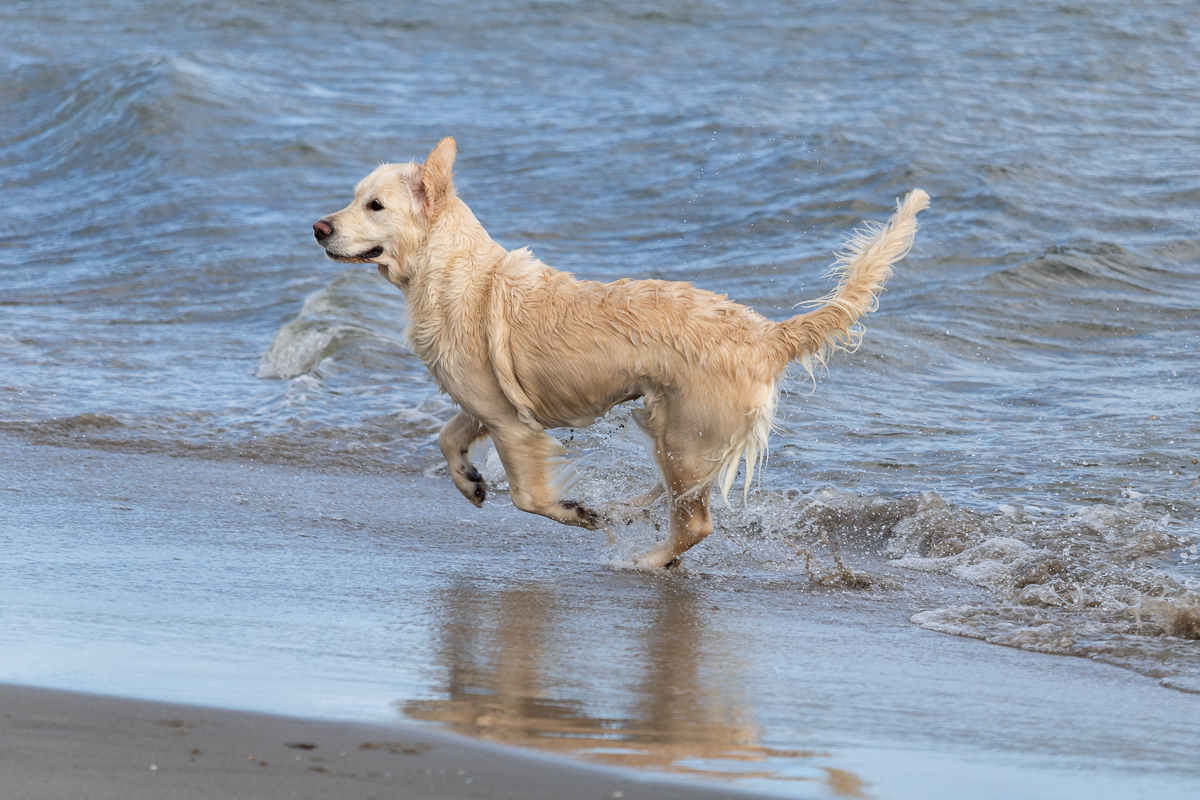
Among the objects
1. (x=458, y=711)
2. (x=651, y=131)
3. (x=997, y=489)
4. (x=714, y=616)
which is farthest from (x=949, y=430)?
(x=651, y=131)

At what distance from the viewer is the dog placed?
504cm

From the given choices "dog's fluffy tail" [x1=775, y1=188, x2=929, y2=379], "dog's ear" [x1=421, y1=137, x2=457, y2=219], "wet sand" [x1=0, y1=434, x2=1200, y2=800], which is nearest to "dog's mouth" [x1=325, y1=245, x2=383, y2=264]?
"dog's ear" [x1=421, y1=137, x2=457, y2=219]

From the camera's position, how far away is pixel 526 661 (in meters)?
3.91

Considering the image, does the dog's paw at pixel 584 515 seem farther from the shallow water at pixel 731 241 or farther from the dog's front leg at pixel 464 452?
the dog's front leg at pixel 464 452

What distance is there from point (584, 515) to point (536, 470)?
300mm

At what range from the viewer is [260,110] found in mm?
19453

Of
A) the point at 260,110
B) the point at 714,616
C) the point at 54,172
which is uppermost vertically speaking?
the point at 260,110

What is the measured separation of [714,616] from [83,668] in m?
2.28

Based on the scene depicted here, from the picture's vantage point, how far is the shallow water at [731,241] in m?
6.03

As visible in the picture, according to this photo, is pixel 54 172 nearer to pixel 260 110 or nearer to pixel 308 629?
pixel 260 110

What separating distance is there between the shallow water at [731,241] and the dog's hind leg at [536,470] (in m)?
0.34

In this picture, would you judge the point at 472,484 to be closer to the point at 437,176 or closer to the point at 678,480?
the point at 678,480

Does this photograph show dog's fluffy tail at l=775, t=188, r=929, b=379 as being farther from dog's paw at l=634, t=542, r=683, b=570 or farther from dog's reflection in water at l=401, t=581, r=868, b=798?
dog's reflection in water at l=401, t=581, r=868, b=798

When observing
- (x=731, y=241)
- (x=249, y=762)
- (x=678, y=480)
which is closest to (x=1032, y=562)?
(x=678, y=480)
